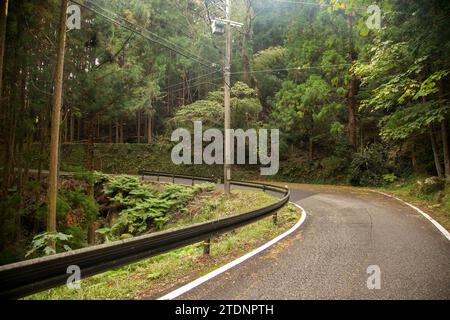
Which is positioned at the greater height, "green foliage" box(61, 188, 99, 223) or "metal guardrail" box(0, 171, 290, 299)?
"metal guardrail" box(0, 171, 290, 299)

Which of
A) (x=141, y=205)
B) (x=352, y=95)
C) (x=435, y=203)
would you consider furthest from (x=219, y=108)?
(x=435, y=203)

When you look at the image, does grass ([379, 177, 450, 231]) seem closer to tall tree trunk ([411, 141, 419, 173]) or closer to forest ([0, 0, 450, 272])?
forest ([0, 0, 450, 272])

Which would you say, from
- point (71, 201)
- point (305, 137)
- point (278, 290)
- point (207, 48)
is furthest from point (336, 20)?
point (278, 290)

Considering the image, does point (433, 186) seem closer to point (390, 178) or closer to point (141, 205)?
point (390, 178)

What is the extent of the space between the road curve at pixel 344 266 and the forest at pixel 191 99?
458 cm

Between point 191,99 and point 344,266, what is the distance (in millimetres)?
35962

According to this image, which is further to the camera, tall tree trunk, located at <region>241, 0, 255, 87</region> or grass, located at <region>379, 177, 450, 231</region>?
tall tree trunk, located at <region>241, 0, 255, 87</region>

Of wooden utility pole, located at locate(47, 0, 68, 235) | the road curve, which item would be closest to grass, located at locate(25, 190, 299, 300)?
the road curve

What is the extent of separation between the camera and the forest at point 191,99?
11812mm

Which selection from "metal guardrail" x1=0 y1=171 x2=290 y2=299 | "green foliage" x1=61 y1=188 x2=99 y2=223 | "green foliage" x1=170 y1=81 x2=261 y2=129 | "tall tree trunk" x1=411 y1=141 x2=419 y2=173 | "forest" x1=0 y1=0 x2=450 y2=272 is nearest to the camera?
"metal guardrail" x1=0 y1=171 x2=290 y2=299

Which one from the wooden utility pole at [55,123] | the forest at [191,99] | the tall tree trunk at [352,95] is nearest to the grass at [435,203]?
the forest at [191,99]

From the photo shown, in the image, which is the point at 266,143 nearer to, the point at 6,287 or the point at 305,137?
the point at 305,137

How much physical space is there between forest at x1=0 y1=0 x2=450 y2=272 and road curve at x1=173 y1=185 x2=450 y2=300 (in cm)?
458

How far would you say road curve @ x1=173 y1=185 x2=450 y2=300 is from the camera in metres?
4.20
